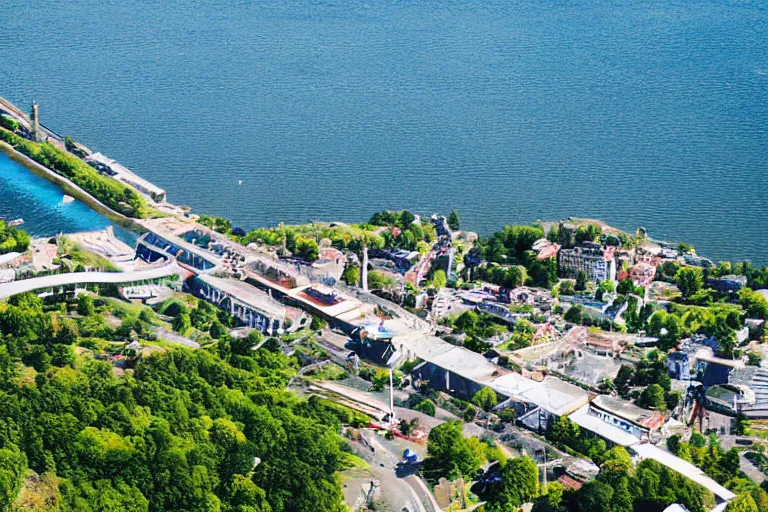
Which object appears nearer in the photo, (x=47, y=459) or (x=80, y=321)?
(x=47, y=459)

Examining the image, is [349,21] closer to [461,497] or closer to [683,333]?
[683,333]

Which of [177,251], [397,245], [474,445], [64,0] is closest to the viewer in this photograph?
[474,445]

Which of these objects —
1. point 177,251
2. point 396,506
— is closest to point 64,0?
point 177,251

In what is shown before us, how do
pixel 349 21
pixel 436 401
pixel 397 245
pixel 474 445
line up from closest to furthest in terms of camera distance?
pixel 474 445 → pixel 436 401 → pixel 397 245 → pixel 349 21

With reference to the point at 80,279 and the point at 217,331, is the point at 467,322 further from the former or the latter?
the point at 80,279
